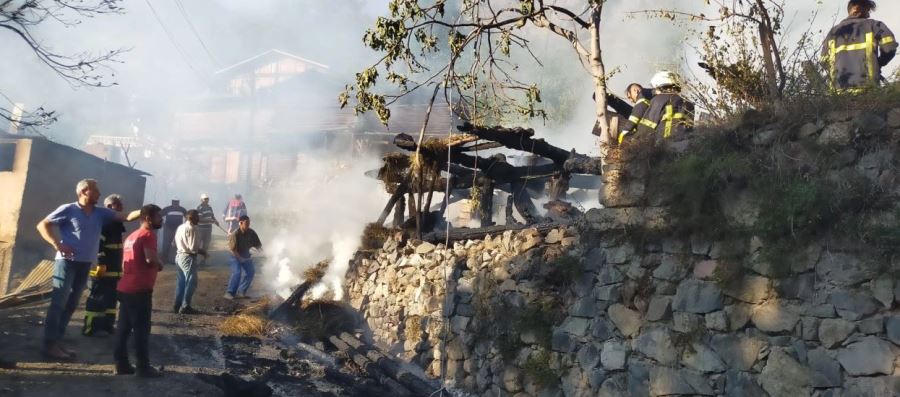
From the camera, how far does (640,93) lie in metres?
7.80

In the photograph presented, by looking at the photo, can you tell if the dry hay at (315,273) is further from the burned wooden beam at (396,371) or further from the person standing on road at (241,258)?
the burned wooden beam at (396,371)

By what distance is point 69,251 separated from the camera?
6.71m

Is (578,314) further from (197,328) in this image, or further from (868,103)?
(197,328)

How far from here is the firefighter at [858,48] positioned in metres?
6.11

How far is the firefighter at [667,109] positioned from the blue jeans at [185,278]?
23.9ft

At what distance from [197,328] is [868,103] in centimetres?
876

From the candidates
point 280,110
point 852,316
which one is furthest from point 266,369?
point 280,110

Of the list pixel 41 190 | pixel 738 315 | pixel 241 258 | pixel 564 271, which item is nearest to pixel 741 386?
pixel 738 315

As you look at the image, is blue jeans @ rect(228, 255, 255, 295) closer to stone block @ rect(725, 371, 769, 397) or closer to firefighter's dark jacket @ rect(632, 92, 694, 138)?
firefighter's dark jacket @ rect(632, 92, 694, 138)

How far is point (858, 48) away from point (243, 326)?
849 cm

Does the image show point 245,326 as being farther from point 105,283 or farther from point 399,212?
point 399,212

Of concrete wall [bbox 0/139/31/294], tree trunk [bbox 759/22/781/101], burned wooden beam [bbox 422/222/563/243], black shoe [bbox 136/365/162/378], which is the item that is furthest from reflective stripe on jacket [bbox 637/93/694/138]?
concrete wall [bbox 0/139/31/294]

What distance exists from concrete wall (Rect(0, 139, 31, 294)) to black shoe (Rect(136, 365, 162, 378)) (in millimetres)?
10106

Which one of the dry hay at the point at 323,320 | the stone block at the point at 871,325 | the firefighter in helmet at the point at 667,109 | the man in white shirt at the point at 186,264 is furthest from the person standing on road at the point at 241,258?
the stone block at the point at 871,325
